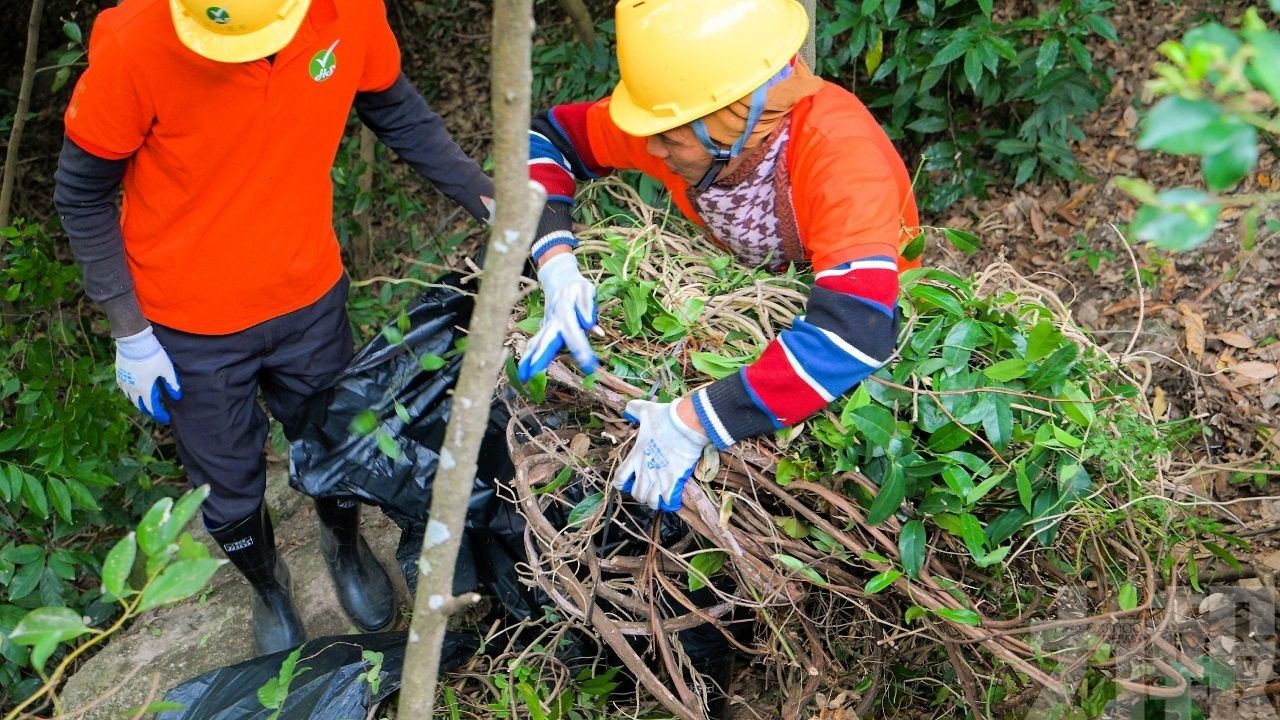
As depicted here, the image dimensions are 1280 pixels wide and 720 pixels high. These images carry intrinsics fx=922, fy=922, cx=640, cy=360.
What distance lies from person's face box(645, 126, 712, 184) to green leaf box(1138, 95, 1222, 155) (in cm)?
112

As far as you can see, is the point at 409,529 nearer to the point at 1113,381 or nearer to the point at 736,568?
the point at 736,568

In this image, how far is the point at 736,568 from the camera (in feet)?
5.80

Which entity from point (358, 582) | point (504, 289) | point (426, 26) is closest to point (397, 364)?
point (358, 582)

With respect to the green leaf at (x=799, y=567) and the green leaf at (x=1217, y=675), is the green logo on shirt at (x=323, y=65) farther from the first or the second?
the green leaf at (x=1217, y=675)

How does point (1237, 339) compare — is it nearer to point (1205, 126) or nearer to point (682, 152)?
point (682, 152)

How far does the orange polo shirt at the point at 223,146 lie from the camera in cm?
183

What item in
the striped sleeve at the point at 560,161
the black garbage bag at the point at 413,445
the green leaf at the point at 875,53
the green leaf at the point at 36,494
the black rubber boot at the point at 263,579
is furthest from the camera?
the green leaf at the point at 875,53

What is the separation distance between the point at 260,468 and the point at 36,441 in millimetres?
838

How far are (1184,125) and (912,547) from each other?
1.10 meters

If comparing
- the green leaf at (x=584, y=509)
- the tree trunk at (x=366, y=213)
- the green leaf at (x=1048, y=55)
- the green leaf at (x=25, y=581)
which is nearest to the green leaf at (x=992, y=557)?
the green leaf at (x=584, y=509)

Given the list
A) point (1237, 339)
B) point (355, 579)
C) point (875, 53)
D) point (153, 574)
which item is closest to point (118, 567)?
point (153, 574)

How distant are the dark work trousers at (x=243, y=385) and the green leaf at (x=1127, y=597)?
6.16ft

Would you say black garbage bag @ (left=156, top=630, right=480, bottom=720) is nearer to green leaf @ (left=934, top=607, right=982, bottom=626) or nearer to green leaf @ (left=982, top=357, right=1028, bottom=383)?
green leaf @ (left=934, top=607, right=982, bottom=626)

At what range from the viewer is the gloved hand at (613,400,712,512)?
167cm
